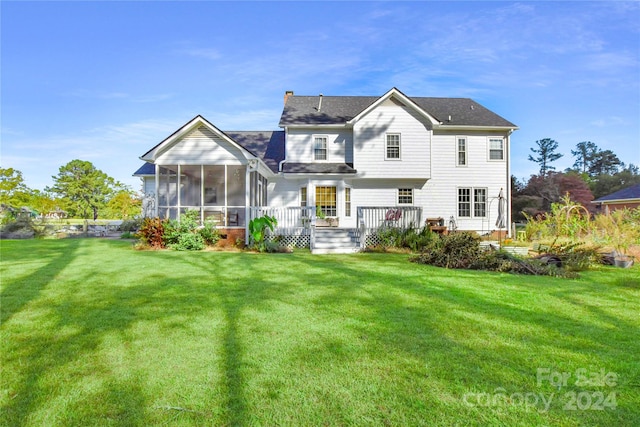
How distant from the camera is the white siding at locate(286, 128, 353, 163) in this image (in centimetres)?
1930

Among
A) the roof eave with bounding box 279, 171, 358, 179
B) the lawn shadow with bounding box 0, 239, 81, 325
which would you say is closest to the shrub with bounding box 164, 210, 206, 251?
the lawn shadow with bounding box 0, 239, 81, 325

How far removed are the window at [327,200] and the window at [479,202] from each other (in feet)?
26.6

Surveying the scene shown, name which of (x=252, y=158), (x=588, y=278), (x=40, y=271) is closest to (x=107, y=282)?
(x=40, y=271)

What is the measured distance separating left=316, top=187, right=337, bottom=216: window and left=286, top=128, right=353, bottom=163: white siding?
74.9 inches

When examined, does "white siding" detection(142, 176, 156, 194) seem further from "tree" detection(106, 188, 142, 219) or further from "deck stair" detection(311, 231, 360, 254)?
"tree" detection(106, 188, 142, 219)

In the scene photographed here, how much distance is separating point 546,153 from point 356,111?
5089 cm

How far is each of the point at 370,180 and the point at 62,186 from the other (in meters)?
62.1


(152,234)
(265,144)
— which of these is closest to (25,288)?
(152,234)

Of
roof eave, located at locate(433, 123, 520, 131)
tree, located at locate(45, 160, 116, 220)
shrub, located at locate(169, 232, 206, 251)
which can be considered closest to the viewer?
shrub, located at locate(169, 232, 206, 251)

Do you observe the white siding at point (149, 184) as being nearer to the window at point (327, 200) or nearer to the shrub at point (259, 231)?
the window at point (327, 200)

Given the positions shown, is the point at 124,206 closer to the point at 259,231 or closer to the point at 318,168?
the point at 318,168

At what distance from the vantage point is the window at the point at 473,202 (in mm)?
19750

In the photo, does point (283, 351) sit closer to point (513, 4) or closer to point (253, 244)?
point (253, 244)

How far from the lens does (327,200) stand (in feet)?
60.7
